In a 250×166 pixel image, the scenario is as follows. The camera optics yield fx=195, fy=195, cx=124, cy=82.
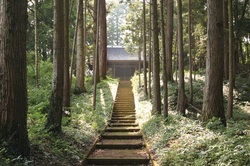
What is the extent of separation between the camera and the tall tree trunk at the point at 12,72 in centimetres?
348

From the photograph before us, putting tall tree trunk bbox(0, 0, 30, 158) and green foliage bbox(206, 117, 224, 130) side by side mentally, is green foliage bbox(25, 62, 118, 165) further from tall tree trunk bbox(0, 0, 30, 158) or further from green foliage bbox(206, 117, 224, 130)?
green foliage bbox(206, 117, 224, 130)

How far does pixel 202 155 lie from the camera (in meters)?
4.01

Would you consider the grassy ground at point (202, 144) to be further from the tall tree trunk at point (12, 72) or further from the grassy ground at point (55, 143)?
the tall tree trunk at point (12, 72)

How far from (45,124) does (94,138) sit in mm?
2195

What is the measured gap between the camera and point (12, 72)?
351 cm

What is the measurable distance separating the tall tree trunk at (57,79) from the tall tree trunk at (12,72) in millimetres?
1770

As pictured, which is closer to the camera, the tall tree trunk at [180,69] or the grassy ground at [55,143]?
the grassy ground at [55,143]

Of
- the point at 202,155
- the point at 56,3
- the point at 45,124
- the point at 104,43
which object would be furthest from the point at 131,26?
the point at 202,155

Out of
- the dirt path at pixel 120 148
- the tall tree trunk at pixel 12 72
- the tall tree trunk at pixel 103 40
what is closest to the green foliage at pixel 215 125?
the dirt path at pixel 120 148

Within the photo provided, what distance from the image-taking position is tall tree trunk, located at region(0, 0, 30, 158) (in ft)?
11.4

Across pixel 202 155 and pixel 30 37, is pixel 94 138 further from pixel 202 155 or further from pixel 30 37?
pixel 30 37

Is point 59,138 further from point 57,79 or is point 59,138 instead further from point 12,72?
point 12,72

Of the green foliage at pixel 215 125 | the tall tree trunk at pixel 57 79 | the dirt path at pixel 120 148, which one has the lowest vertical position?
the dirt path at pixel 120 148

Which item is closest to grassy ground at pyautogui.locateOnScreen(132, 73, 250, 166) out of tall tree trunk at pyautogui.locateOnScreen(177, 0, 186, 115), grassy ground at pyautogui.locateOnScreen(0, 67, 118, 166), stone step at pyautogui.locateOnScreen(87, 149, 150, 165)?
stone step at pyautogui.locateOnScreen(87, 149, 150, 165)
